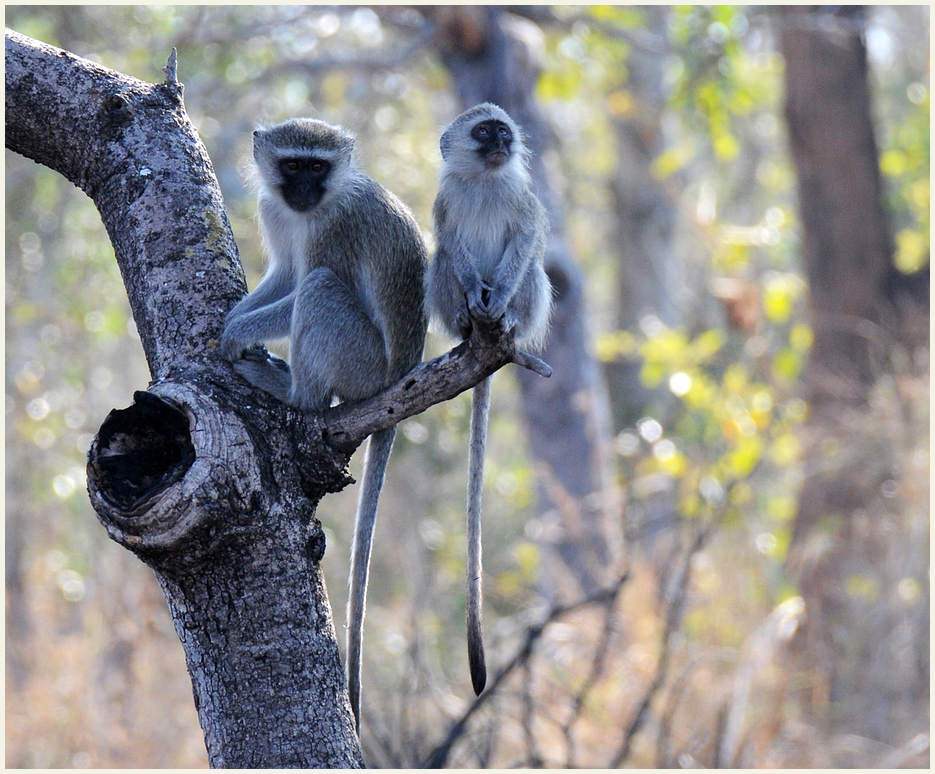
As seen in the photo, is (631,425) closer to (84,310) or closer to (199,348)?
(84,310)

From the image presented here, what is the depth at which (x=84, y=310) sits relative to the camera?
1041 centimetres

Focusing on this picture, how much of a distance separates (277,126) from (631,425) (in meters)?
10.3

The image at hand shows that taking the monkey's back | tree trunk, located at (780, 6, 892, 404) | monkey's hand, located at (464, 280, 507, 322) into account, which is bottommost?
monkey's hand, located at (464, 280, 507, 322)

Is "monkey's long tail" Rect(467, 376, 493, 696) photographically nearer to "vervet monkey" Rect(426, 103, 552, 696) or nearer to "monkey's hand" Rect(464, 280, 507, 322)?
"vervet monkey" Rect(426, 103, 552, 696)

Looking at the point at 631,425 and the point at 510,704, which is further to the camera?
the point at 631,425

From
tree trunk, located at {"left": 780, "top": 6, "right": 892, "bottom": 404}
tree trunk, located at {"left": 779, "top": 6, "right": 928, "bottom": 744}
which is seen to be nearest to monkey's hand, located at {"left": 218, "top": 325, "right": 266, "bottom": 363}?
tree trunk, located at {"left": 779, "top": 6, "right": 928, "bottom": 744}

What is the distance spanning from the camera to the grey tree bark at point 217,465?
2.52 m

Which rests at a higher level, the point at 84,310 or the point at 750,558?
the point at 84,310

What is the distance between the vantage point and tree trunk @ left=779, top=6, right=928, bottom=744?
7250 mm

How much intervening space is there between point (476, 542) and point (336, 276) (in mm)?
1208

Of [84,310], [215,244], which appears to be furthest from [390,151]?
[215,244]

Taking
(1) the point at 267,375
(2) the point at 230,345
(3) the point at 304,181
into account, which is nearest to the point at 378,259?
(3) the point at 304,181

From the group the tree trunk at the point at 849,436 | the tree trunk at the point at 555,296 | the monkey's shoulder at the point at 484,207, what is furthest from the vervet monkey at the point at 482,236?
the tree trunk at the point at 555,296

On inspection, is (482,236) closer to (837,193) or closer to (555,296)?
(555,296)
